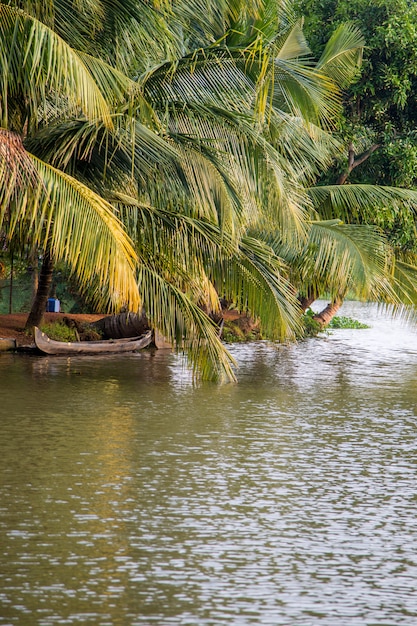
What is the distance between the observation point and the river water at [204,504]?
6.66 meters

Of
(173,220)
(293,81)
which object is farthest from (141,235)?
(293,81)

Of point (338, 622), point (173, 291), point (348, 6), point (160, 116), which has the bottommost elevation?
point (338, 622)

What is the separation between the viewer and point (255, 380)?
18969 mm

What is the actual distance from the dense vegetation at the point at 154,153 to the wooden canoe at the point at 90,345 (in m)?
3.42

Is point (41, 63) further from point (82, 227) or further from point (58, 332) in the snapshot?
point (58, 332)

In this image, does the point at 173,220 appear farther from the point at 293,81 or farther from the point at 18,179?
the point at 18,179

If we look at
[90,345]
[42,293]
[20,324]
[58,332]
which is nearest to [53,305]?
[20,324]

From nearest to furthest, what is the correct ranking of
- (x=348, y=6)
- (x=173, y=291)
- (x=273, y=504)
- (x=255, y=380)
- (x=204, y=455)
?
(x=273, y=504) < (x=204, y=455) < (x=173, y=291) < (x=255, y=380) < (x=348, y=6)

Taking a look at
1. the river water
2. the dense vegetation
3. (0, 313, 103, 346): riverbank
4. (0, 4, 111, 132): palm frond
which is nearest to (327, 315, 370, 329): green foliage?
(0, 313, 103, 346): riverbank

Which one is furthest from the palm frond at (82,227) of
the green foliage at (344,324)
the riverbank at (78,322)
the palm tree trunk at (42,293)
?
the green foliage at (344,324)

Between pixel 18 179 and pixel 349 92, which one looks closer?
pixel 18 179

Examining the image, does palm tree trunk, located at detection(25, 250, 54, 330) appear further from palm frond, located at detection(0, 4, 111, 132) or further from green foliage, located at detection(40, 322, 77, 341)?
palm frond, located at detection(0, 4, 111, 132)

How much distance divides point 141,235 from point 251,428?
11.0ft

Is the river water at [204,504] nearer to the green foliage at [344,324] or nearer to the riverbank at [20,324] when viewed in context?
the riverbank at [20,324]
